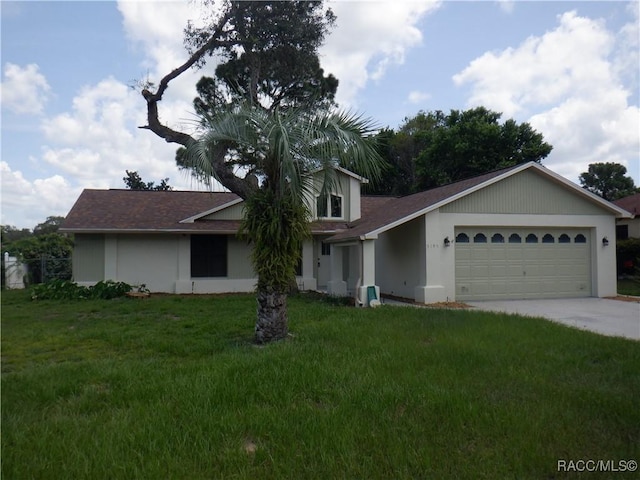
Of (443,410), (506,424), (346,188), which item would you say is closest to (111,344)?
(443,410)

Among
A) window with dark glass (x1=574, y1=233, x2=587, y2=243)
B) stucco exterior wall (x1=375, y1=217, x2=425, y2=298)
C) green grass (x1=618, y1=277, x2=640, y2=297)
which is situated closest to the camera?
stucco exterior wall (x1=375, y1=217, x2=425, y2=298)

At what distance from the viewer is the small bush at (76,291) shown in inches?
604

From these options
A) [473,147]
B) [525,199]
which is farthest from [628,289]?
[473,147]

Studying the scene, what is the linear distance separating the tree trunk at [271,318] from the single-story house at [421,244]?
4425mm

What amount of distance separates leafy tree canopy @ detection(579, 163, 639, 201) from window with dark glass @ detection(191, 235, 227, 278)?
36456 millimetres

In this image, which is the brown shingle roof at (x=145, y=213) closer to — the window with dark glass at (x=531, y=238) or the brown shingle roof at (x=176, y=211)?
the brown shingle roof at (x=176, y=211)

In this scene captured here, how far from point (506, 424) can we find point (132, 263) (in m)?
15.8

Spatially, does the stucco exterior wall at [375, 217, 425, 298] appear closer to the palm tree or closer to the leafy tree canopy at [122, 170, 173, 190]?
the palm tree

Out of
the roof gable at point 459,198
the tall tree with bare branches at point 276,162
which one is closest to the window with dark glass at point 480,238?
the roof gable at point 459,198

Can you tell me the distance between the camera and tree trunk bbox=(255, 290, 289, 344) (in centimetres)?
826

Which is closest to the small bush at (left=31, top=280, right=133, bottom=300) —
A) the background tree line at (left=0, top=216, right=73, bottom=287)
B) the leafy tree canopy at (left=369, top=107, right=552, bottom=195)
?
the background tree line at (left=0, top=216, right=73, bottom=287)

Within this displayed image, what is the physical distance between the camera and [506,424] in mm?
4484

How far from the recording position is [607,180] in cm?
4206

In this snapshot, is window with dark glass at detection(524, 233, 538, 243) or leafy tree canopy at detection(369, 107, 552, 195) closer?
window with dark glass at detection(524, 233, 538, 243)
